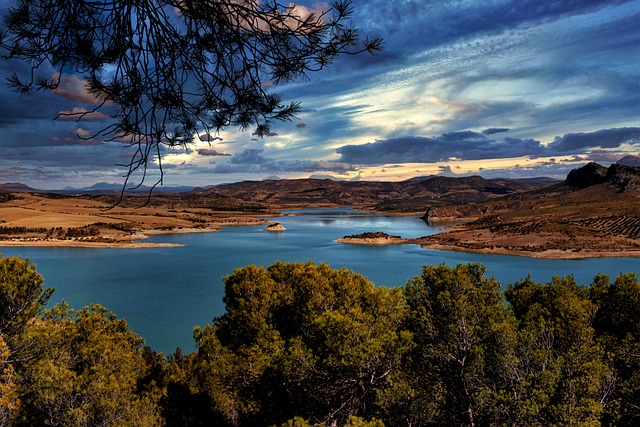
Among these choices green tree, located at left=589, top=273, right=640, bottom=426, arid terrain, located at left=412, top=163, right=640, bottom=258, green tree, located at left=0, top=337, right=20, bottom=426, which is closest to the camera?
green tree, located at left=0, top=337, right=20, bottom=426

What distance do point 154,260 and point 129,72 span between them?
274ft

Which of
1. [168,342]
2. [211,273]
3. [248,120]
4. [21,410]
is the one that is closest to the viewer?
[248,120]

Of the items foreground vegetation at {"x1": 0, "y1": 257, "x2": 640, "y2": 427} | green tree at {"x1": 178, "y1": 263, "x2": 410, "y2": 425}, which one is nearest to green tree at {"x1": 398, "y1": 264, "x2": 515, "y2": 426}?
foreground vegetation at {"x1": 0, "y1": 257, "x2": 640, "y2": 427}

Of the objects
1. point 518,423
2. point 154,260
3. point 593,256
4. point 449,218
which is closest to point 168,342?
point 518,423

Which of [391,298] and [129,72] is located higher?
[129,72]

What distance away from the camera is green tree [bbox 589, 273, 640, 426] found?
1409 centimetres

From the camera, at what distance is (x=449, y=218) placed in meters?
187

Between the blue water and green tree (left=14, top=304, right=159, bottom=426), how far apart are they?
1876cm

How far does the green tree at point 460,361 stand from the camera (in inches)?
505

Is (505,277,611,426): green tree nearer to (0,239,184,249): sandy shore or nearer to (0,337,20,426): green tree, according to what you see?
(0,337,20,426): green tree

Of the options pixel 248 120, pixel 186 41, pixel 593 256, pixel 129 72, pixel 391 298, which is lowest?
pixel 593 256

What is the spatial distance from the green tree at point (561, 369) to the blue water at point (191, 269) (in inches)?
1124

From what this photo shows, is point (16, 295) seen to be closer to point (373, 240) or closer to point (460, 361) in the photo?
point (460, 361)

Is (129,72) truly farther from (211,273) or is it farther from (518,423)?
(211,273)
